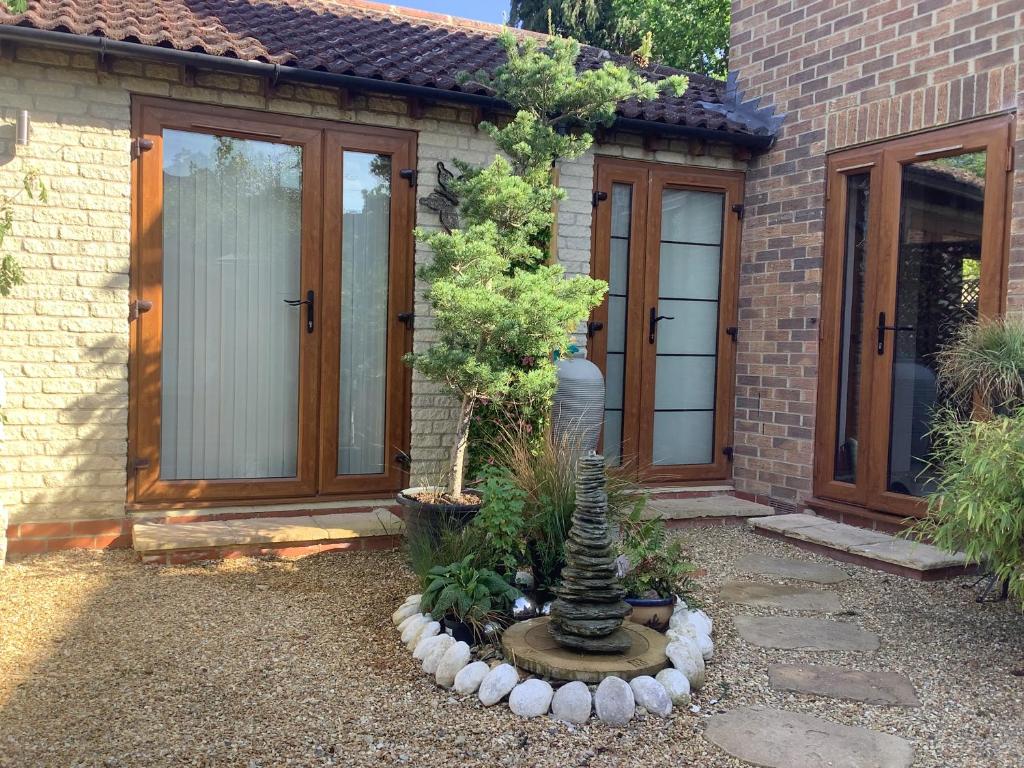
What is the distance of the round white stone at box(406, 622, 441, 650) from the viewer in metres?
3.51

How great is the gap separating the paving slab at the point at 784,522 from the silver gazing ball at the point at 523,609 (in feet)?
8.42

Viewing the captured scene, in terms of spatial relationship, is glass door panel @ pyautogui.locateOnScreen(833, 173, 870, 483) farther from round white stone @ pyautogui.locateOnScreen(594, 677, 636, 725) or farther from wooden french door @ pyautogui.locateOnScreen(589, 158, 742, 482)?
round white stone @ pyautogui.locateOnScreen(594, 677, 636, 725)

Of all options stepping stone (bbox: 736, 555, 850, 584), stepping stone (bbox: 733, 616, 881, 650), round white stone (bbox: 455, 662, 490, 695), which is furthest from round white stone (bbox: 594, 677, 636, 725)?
stepping stone (bbox: 736, 555, 850, 584)

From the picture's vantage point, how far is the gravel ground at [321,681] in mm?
2729

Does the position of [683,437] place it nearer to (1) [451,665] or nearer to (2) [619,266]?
(2) [619,266]

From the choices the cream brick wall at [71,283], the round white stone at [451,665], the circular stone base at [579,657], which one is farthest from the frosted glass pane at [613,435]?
the round white stone at [451,665]

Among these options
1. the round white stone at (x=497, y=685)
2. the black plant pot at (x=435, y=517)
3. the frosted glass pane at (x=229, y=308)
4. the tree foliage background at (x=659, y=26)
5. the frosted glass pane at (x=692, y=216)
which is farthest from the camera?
the tree foliage background at (x=659, y=26)

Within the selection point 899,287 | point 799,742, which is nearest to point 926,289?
point 899,287

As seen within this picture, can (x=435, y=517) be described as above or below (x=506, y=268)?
below

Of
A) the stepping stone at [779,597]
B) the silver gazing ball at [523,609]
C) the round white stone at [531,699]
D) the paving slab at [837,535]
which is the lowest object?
the stepping stone at [779,597]

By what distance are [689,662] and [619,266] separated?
3878 millimetres

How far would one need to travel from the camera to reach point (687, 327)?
269 inches

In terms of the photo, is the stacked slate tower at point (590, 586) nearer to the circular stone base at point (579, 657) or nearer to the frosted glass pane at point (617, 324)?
the circular stone base at point (579, 657)

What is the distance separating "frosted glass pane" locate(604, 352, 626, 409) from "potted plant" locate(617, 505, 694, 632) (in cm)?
253
